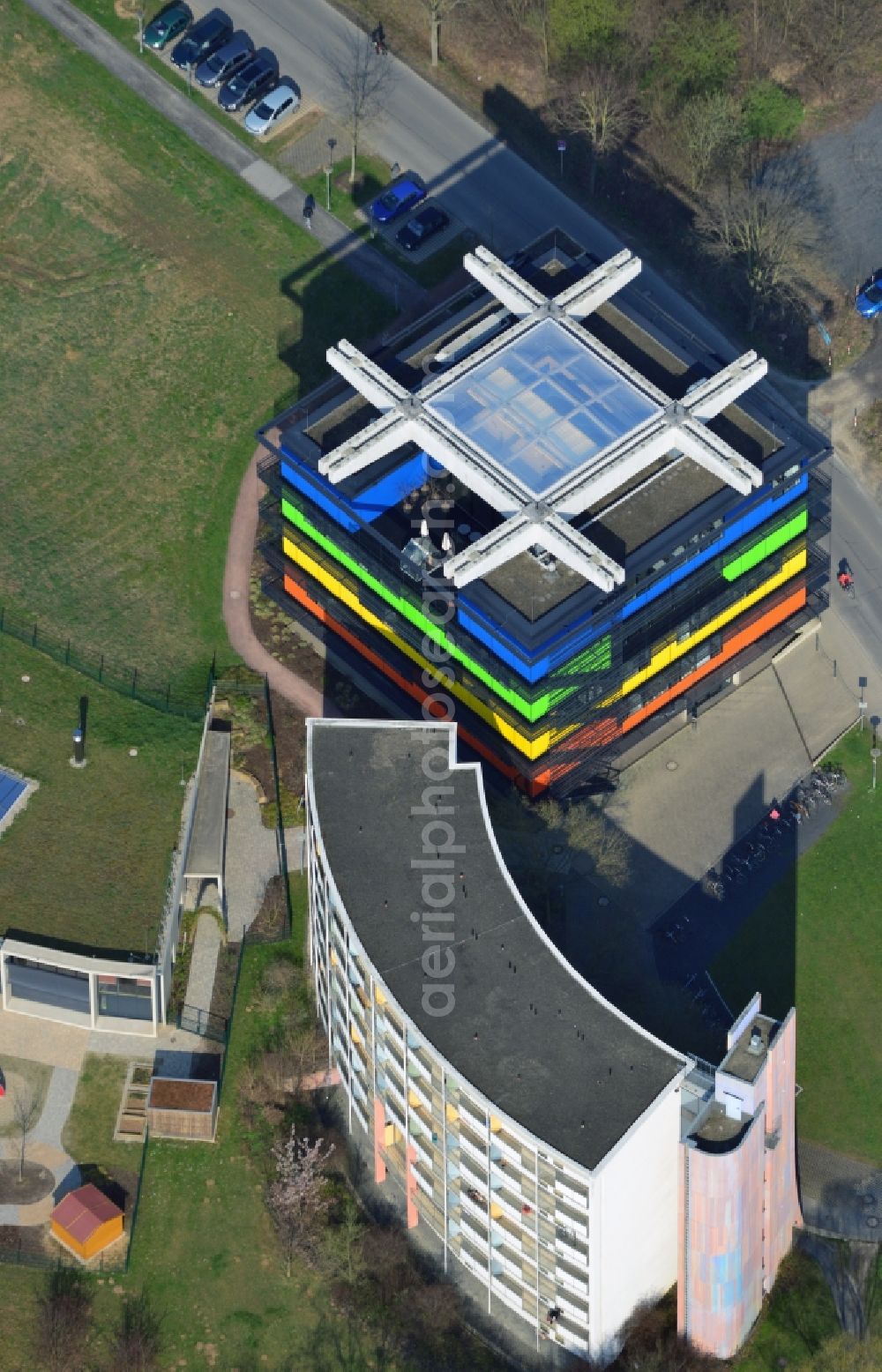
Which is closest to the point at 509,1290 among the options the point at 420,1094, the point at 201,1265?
the point at 420,1094

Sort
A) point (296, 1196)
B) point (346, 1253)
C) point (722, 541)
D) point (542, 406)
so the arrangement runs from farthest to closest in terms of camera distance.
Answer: point (542, 406) → point (722, 541) → point (296, 1196) → point (346, 1253)

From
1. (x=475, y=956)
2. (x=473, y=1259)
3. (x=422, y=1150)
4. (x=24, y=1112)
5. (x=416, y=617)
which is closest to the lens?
(x=475, y=956)

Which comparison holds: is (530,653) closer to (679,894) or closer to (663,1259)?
(679,894)

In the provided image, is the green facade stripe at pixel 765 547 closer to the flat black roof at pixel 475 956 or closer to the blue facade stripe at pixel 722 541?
the blue facade stripe at pixel 722 541

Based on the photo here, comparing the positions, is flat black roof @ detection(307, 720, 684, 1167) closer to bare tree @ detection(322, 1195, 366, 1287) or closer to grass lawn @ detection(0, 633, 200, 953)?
grass lawn @ detection(0, 633, 200, 953)

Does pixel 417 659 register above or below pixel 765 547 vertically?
below

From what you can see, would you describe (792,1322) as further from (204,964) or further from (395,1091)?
(204,964)

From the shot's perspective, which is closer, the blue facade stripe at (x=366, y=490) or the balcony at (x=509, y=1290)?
the balcony at (x=509, y=1290)

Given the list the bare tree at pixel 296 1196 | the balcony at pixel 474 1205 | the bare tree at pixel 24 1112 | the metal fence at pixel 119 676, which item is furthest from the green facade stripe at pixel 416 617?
the bare tree at pixel 24 1112

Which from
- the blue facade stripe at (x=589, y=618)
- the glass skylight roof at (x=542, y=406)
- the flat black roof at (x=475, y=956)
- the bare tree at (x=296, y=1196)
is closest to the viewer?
the flat black roof at (x=475, y=956)
